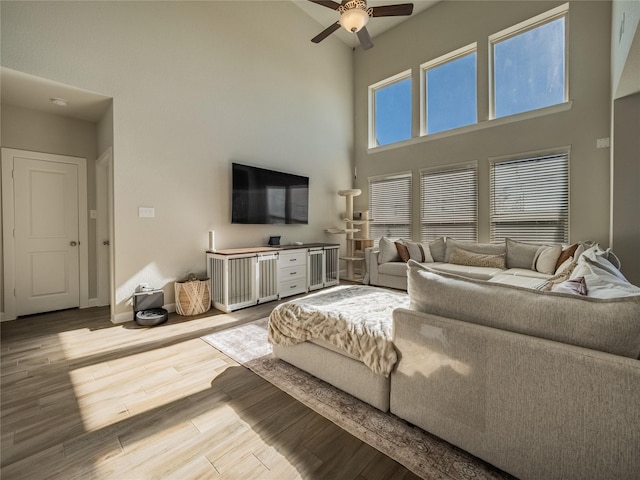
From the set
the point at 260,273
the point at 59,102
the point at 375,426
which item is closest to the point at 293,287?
the point at 260,273

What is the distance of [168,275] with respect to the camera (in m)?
3.54

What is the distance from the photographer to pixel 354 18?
2.71 metres

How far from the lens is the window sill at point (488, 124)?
396 centimetres

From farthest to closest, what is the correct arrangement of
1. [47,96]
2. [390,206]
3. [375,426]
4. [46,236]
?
[390,206] < [46,236] < [47,96] < [375,426]

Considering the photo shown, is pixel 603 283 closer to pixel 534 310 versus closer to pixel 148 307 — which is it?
pixel 534 310

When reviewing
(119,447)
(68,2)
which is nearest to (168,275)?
(119,447)

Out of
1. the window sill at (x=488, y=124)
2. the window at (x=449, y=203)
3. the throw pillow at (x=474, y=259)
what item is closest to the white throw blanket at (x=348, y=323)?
the throw pillow at (x=474, y=259)

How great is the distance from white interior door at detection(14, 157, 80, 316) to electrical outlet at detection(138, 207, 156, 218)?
3.95 ft

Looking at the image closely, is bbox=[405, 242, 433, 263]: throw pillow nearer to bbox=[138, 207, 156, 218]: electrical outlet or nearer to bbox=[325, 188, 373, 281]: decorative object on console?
bbox=[325, 188, 373, 281]: decorative object on console

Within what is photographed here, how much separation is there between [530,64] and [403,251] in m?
3.37

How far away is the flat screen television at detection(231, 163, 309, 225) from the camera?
163 inches

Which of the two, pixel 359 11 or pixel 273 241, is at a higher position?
pixel 359 11

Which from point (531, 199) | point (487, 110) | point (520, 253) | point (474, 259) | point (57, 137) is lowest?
point (474, 259)

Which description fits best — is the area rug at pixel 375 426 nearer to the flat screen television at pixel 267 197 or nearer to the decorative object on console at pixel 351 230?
the flat screen television at pixel 267 197
